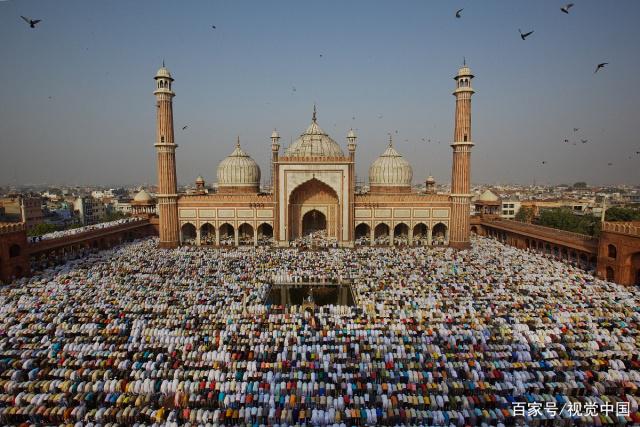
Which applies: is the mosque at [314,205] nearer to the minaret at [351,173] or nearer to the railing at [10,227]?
the minaret at [351,173]

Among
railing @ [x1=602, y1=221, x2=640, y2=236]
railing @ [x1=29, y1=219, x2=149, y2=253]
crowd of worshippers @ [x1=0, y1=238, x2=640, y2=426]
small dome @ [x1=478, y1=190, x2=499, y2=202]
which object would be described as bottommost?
crowd of worshippers @ [x1=0, y1=238, x2=640, y2=426]

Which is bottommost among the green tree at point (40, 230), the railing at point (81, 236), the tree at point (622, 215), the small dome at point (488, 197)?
the green tree at point (40, 230)

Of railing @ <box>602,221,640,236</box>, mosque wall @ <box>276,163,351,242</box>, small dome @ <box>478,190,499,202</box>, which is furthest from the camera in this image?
small dome @ <box>478,190,499,202</box>

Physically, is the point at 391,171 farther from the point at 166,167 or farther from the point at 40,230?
the point at 40,230

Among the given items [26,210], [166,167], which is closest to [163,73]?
[166,167]

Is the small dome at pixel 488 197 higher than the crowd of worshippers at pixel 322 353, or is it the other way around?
the small dome at pixel 488 197

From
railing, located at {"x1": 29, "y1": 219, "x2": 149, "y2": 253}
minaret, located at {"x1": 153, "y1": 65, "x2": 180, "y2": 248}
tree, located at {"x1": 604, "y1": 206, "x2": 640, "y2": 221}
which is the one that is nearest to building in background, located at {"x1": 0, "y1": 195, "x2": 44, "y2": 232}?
railing, located at {"x1": 29, "y1": 219, "x2": 149, "y2": 253}

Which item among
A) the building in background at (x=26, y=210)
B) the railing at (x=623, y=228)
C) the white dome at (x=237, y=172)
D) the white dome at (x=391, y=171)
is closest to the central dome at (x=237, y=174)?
the white dome at (x=237, y=172)

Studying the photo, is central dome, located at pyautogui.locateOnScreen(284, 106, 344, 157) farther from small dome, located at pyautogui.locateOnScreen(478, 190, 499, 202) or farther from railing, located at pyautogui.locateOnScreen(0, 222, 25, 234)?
railing, located at pyautogui.locateOnScreen(0, 222, 25, 234)
